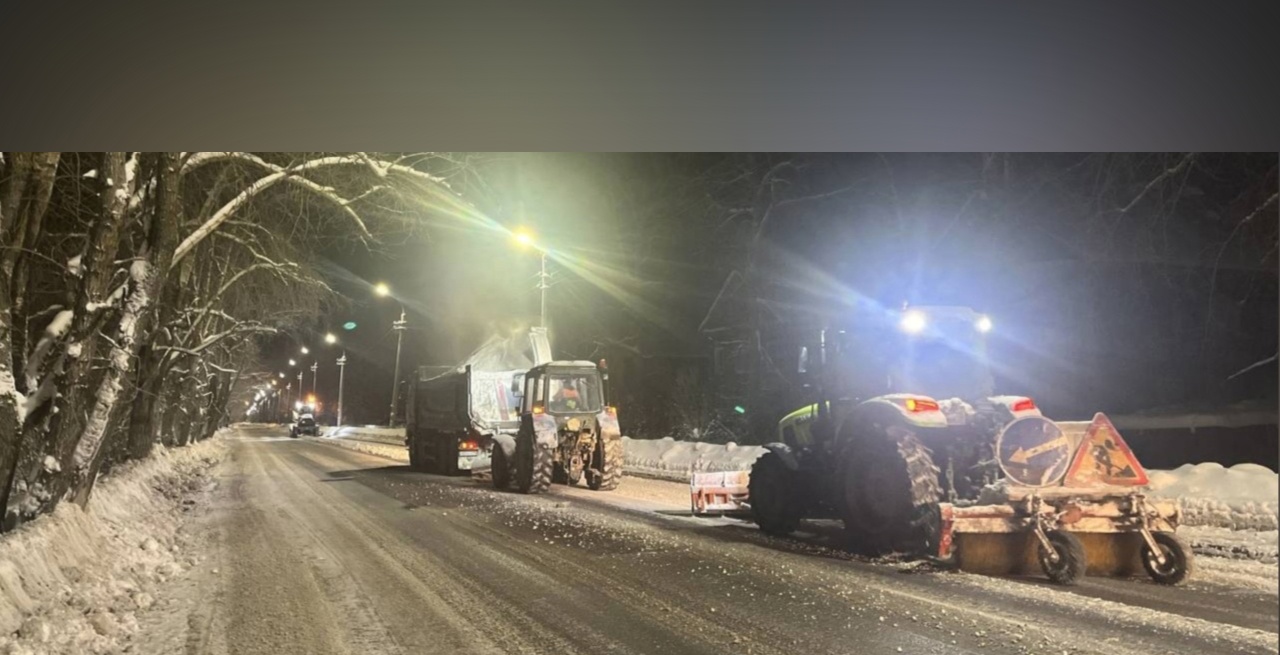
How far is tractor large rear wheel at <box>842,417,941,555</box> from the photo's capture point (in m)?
3.98

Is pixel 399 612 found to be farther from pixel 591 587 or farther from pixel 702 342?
pixel 702 342

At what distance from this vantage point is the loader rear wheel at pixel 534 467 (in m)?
7.89

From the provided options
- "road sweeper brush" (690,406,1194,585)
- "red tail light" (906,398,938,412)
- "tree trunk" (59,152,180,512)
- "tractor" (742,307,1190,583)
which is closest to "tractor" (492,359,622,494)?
"tractor" (742,307,1190,583)

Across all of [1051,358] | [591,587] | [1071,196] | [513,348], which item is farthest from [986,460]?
[513,348]

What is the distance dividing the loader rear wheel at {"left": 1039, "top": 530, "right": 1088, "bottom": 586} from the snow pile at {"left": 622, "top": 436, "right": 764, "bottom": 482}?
17.4ft

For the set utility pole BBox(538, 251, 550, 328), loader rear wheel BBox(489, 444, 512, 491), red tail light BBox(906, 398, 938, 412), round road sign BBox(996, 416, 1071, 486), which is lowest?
loader rear wheel BBox(489, 444, 512, 491)

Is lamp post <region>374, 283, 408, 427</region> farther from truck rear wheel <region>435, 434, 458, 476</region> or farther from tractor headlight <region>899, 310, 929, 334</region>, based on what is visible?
tractor headlight <region>899, 310, 929, 334</region>

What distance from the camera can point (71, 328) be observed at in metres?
4.78

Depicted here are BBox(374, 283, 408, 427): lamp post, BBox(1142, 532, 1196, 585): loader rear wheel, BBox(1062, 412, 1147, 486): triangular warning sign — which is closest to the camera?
BBox(1062, 412, 1147, 486): triangular warning sign

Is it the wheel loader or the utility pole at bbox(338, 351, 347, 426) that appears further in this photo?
the utility pole at bbox(338, 351, 347, 426)

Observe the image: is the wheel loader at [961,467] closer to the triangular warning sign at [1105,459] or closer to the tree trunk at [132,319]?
the triangular warning sign at [1105,459]

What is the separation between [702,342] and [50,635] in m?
4.69

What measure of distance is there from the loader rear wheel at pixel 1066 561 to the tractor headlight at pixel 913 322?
47.0 inches

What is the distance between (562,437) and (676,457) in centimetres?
287
